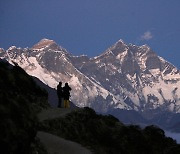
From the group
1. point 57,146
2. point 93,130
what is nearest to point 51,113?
point 93,130

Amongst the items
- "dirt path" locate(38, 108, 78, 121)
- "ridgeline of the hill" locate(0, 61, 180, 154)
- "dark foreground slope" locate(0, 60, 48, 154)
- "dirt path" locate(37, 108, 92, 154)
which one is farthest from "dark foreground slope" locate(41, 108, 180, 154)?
"dark foreground slope" locate(0, 60, 48, 154)

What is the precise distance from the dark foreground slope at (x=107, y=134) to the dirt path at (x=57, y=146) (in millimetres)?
2054

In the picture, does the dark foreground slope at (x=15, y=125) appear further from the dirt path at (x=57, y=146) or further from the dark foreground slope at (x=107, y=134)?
the dark foreground slope at (x=107, y=134)

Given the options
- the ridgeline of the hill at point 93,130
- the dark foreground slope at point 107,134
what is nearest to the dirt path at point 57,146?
the ridgeline of the hill at point 93,130

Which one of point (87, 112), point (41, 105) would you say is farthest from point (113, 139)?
point (41, 105)

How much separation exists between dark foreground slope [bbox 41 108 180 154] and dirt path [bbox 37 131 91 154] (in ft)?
6.74

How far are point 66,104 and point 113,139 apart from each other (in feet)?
25.4

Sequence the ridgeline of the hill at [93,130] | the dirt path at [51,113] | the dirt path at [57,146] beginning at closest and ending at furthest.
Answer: the dirt path at [57,146] < the ridgeline of the hill at [93,130] < the dirt path at [51,113]

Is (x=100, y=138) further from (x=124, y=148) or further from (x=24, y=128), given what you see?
(x=24, y=128)

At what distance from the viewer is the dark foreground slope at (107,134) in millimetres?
27359

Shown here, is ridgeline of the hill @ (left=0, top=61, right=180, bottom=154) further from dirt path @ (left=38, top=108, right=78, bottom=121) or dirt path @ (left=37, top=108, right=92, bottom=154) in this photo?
dirt path @ (left=37, top=108, right=92, bottom=154)

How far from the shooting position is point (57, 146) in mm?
22219

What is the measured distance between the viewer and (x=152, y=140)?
3175 cm

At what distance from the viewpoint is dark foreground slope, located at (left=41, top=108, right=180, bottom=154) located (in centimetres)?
2736
